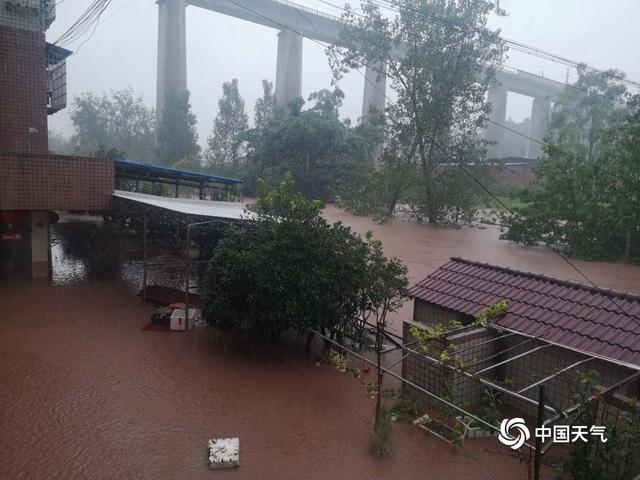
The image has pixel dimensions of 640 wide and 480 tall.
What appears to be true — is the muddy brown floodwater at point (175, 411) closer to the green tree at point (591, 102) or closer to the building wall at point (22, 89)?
the building wall at point (22, 89)

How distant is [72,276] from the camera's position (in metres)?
12.7

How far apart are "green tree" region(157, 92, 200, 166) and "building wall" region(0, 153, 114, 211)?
31.0 m

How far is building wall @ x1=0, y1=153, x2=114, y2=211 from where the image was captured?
33.9 feet

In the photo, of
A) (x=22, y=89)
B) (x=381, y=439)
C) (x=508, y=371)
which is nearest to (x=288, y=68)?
(x=22, y=89)

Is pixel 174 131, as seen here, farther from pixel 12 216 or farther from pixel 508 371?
pixel 508 371

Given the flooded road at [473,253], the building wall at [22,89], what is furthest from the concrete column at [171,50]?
the building wall at [22,89]

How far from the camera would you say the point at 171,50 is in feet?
130

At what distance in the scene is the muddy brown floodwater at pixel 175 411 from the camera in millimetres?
4832

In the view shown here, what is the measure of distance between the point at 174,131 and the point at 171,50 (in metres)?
6.39

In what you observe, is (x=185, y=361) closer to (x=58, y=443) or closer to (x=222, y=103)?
(x=58, y=443)

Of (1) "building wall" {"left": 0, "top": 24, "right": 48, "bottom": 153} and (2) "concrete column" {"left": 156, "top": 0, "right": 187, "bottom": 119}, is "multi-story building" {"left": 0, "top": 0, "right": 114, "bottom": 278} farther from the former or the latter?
(2) "concrete column" {"left": 156, "top": 0, "right": 187, "bottom": 119}

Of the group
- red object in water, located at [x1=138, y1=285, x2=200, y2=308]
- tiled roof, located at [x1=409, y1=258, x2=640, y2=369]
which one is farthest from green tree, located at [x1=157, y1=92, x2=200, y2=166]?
tiled roof, located at [x1=409, y1=258, x2=640, y2=369]

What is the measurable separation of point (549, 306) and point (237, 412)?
13.2ft

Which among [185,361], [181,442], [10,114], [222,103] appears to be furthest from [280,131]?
[181,442]
